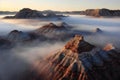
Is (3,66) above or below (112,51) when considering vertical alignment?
below

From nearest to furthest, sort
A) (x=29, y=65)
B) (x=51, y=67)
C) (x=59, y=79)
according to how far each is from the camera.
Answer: (x=59, y=79), (x=51, y=67), (x=29, y=65)

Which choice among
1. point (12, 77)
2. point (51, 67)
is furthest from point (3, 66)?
point (51, 67)

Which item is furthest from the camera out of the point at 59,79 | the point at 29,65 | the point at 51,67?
the point at 29,65

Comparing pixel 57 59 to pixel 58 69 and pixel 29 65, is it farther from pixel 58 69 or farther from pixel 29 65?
pixel 29 65

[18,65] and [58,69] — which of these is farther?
[18,65]

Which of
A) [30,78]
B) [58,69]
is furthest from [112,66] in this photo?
[30,78]

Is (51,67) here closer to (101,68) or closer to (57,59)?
(57,59)
